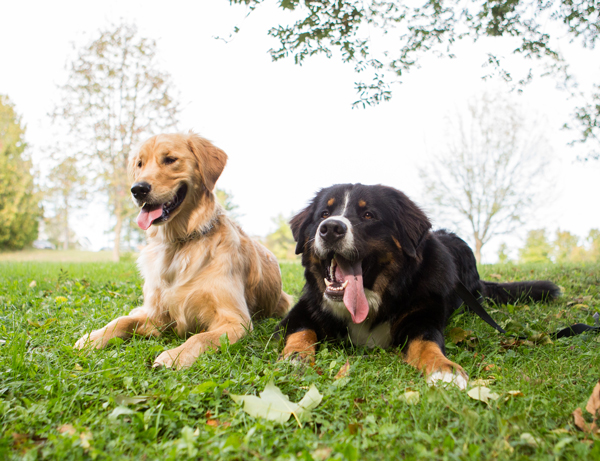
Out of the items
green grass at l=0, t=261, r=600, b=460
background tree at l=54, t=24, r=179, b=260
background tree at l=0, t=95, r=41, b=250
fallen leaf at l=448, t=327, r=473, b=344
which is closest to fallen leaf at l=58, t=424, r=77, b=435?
green grass at l=0, t=261, r=600, b=460

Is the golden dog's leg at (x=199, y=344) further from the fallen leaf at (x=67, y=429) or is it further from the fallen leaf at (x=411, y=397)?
the fallen leaf at (x=411, y=397)

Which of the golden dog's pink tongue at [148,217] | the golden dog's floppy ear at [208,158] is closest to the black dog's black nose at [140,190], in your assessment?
the golden dog's pink tongue at [148,217]

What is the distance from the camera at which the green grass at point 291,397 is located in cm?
164

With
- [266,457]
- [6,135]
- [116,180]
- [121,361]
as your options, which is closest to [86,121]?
[116,180]

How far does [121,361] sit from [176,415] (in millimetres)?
940

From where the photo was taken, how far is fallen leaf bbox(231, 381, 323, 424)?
75.3 inches

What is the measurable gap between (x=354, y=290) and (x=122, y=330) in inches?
78.0

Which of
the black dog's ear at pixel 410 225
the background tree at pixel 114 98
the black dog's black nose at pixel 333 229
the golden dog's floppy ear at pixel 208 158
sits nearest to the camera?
the black dog's black nose at pixel 333 229

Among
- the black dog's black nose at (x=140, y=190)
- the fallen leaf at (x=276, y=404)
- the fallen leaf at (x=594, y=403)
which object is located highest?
the black dog's black nose at (x=140, y=190)

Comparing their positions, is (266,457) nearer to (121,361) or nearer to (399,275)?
(121,361)

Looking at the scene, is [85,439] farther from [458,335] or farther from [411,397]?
[458,335]

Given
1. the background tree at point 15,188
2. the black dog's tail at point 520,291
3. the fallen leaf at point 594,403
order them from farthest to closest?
1. the background tree at point 15,188
2. the black dog's tail at point 520,291
3. the fallen leaf at point 594,403

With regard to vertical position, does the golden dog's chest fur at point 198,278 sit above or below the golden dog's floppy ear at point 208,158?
below

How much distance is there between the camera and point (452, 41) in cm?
661
